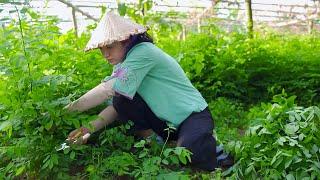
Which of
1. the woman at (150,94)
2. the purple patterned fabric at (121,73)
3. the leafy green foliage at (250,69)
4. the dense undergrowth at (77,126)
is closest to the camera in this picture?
the dense undergrowth at (77,126)

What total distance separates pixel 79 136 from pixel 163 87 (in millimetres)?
635

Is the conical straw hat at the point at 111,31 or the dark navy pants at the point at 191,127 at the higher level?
the conical straw hat at the point at 111,31

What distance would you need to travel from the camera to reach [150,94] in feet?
9.95

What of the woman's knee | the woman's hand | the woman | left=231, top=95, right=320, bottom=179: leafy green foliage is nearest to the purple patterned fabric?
the woman

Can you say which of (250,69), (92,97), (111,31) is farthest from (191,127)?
(250,69)

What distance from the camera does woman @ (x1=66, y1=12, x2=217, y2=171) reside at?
9.45 feet

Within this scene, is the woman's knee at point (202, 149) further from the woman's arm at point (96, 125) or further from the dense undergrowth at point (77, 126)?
the woman's arm at point (96, 125)

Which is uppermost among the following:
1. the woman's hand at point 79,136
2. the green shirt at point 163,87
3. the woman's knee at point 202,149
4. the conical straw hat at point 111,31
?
the conical straw hat at point 111,31

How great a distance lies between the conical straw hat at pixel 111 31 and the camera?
2.86 metres

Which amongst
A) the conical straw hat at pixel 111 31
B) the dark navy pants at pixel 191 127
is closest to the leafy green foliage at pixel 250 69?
the dark navy pants at pixel 191 127

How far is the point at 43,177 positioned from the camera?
277 cm

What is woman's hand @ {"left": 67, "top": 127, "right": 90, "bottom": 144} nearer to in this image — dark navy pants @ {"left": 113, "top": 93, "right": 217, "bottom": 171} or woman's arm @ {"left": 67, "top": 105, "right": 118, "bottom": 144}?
woman's arm @ {"left": 67, "top": 105, "right": 118, "bottom": 144}

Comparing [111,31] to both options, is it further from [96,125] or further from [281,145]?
[281,145]

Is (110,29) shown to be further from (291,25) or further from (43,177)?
(291,25)
